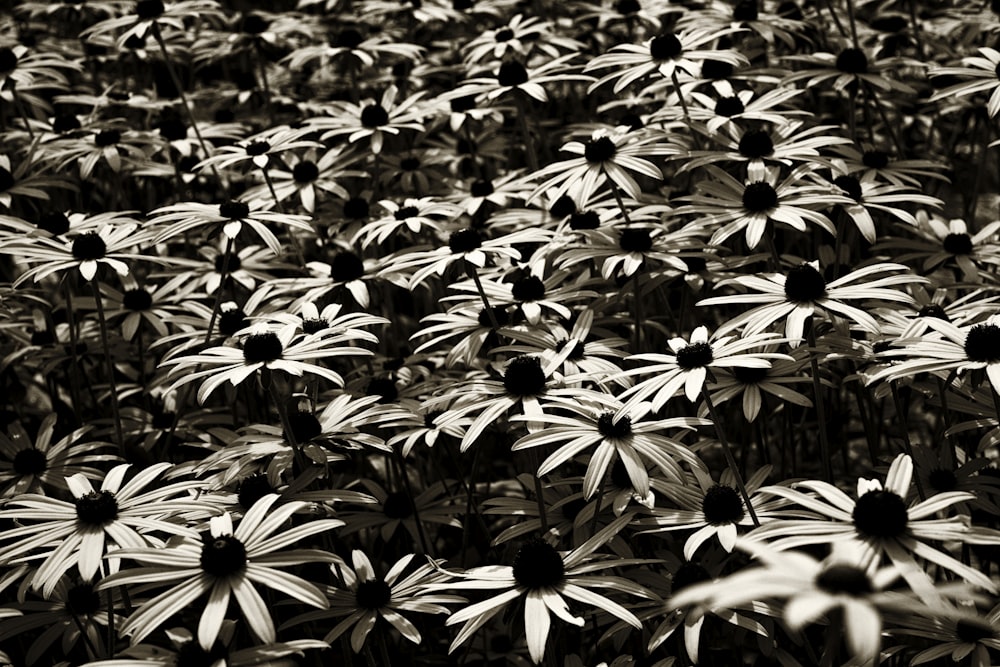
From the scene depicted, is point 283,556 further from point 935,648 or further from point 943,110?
point 943,110

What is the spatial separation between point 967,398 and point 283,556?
2.62 m

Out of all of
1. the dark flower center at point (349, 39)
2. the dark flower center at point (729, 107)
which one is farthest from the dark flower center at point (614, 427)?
the dark flower center at point (349, 39)

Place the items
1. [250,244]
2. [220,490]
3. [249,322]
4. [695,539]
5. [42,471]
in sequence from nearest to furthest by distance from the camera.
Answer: [695,539] → [220,490] → [42,471] → [249,322] → [250,244]

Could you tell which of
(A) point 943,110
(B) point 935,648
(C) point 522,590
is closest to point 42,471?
(C) point 522,590

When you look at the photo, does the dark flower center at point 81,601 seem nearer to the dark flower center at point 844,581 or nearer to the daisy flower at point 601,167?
the daisy flower at point 601,167

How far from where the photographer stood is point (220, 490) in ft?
12.0

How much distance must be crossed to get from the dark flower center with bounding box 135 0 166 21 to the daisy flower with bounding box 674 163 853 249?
12.0ft

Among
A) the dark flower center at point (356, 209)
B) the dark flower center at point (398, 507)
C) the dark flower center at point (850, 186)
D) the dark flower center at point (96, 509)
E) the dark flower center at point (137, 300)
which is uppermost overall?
the dark flower center at point (850, 186)

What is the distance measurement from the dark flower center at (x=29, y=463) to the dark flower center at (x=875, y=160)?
162 inches

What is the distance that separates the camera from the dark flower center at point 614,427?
10.6 ft

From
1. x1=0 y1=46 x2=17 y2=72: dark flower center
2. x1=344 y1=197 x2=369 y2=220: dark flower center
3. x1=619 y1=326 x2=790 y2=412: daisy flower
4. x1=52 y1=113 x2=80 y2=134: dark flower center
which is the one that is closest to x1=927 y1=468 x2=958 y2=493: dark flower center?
x1=619 y1=326 x2=790 y2=412: daisy flower

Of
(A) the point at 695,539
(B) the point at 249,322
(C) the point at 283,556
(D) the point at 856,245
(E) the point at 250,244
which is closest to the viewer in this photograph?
(C) the point at 283,556

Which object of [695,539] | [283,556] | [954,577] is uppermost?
[283,556]

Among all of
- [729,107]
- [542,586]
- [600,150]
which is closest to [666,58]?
[729,107]
